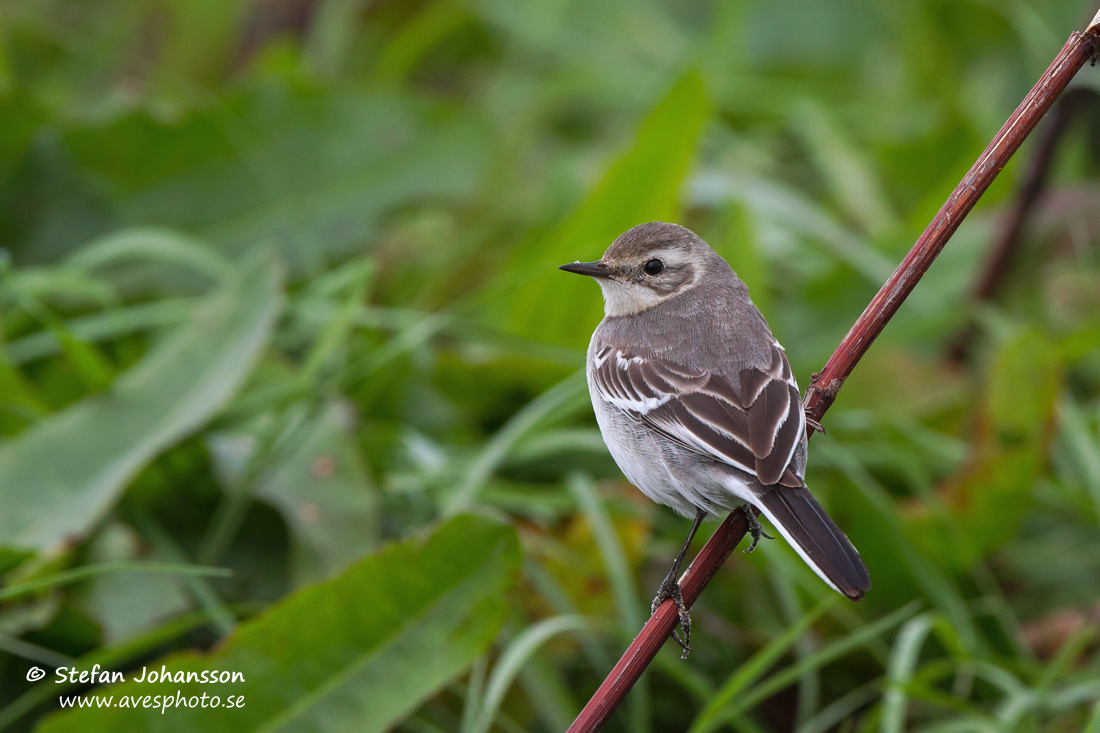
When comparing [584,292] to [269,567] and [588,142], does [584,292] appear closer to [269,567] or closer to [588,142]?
[269,567]

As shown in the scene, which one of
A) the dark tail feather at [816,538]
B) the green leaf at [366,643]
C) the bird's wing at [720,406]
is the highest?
the bird's wing at [720,406]

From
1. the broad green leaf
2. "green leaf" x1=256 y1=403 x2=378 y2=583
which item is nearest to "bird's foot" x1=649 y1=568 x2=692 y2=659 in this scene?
"green leaf" x1=256 y1=403 x2=378 y2=583

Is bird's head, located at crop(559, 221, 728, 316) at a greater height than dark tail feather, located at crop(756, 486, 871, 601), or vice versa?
bird's head, located at crop(559, 221, 728, 316)

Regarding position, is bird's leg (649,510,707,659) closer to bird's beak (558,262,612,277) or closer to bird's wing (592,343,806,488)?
bird's wing (592,343,806,488)

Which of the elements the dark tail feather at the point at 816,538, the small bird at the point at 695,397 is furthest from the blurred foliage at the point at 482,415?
the dark tail feather at the point at 816,538

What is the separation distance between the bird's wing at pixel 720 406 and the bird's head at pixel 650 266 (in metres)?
0.19

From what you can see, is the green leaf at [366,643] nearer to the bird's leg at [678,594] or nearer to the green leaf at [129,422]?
the bird's leg at [678,594]

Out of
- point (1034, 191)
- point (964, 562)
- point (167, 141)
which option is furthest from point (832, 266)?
point (167, 141)

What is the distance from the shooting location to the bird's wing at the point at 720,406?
252cm

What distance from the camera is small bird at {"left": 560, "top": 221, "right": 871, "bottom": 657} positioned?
243 centimetres

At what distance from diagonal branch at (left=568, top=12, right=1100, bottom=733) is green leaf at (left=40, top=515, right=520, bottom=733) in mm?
985

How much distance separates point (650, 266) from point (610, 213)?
1.58m

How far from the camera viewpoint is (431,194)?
5723mm

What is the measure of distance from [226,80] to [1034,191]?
5.95 m
